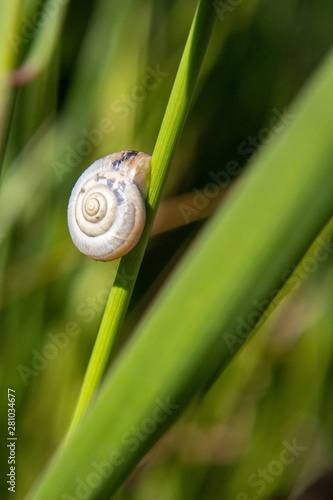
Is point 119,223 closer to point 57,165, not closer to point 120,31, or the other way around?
point 57,165

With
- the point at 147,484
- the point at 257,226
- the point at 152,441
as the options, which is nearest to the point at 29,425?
the point at 147,484

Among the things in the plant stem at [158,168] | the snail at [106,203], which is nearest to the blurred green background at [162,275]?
the snail at [106,203]

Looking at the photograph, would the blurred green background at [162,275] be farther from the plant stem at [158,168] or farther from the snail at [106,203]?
the plant stem at [158,168]

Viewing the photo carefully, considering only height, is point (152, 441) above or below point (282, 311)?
above

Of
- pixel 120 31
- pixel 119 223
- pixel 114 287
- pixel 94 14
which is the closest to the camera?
pixel 114 287

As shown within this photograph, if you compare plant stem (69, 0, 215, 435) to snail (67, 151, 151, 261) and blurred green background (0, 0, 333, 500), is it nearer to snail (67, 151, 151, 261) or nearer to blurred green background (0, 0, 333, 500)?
snail (67, 151, 151, 261)

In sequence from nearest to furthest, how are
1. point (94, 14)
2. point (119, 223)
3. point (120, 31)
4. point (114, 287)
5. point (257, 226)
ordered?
point (257, 226), point (114, 287), point (119, 223), point (120, 31), point (94, 14)
